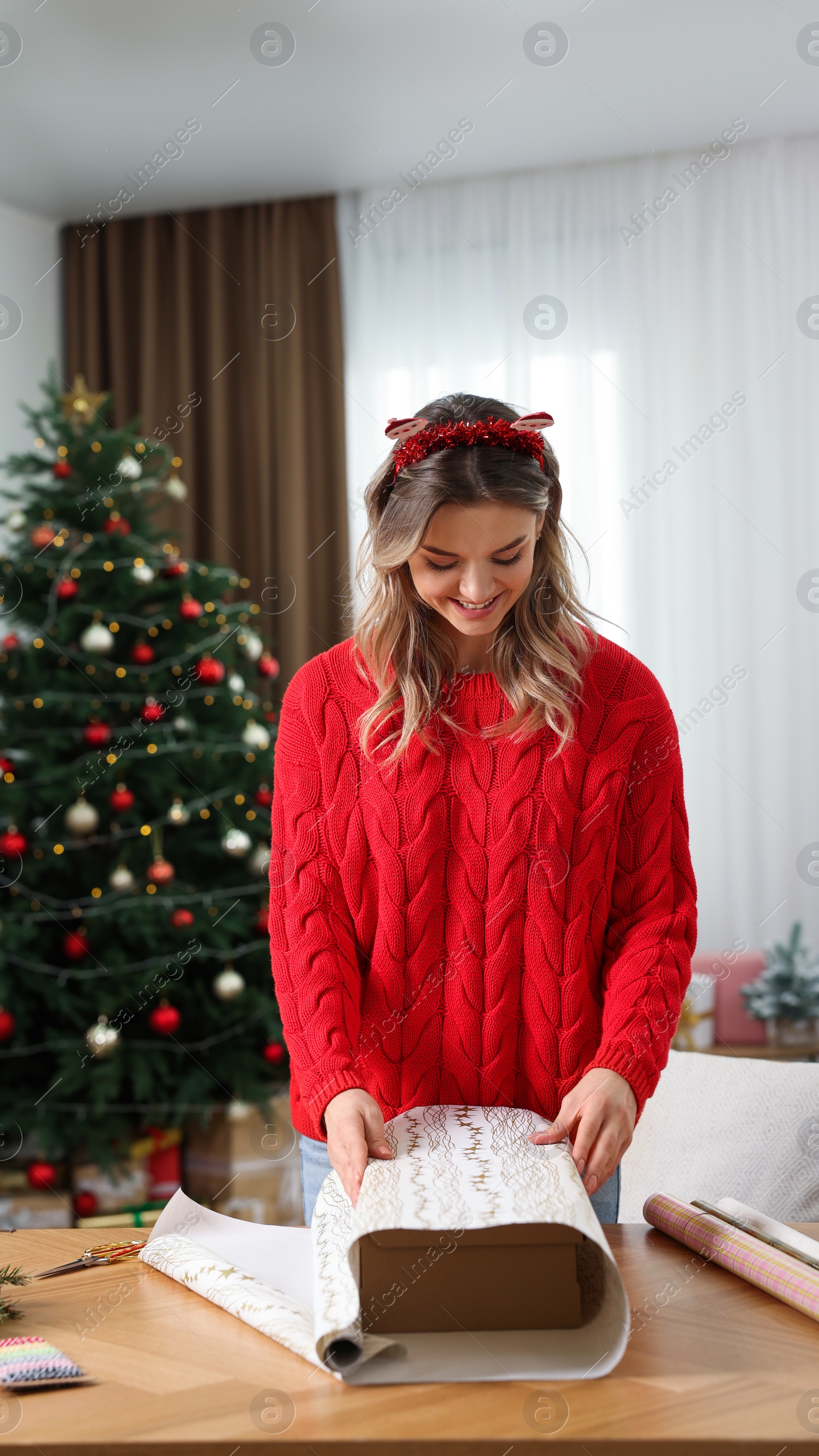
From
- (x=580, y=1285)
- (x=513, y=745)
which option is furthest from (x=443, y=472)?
(x=580, y=1285)

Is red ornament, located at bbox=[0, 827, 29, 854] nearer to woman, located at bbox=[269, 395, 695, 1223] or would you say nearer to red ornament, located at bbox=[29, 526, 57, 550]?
red ornament, located at bbox=[29, 526, 57, 550]

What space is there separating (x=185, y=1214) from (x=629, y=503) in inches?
122

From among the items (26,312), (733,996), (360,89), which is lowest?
(733,996)

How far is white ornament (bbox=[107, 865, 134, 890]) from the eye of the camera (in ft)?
9.15

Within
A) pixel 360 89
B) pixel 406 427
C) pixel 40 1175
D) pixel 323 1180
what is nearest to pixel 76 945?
pixel 40 1175

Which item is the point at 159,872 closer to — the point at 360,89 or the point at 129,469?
the point at 129,469

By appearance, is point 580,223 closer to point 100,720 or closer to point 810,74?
point 810,74

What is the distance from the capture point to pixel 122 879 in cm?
279

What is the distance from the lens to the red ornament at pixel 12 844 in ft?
8.94

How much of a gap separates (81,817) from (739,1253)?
211 cm

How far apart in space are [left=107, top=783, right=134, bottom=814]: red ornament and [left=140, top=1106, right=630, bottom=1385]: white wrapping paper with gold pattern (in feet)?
6.11

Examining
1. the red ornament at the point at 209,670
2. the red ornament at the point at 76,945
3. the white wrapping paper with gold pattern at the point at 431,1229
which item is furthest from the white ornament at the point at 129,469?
A: the white wrapping paper with gold pattern at the point at 431,1229

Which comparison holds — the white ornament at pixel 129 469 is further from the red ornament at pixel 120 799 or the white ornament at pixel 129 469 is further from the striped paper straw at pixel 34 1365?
the striped paper straw at pixel 34 1365

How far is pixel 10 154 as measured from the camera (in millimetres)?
3432
